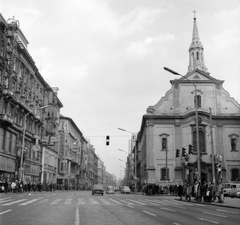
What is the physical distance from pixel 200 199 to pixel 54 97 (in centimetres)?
5587

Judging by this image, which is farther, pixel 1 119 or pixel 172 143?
pixel 172 143

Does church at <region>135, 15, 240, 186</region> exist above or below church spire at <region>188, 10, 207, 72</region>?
below

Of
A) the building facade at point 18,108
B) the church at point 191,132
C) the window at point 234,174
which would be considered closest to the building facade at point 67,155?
the building facade at point 18,108

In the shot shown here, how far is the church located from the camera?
55.7m

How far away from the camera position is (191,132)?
57469 mm

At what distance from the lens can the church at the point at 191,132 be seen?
55.7 m

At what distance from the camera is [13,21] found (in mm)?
50031

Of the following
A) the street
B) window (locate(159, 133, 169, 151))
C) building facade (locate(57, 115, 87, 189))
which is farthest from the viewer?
building facade (locate(57, 115, 87, 189))

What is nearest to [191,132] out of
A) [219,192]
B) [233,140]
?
[233,140]

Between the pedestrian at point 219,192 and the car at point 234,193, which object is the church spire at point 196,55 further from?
the pedestrian at point 219,192

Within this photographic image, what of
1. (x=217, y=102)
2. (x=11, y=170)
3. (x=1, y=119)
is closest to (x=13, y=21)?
(x=1, y=119)

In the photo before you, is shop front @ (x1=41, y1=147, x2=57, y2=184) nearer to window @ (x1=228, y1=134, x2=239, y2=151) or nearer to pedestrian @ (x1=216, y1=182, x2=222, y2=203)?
window @ (x1=228, y1=134, x2=239, y2=151)

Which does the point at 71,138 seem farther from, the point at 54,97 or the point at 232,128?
the point at 232,128

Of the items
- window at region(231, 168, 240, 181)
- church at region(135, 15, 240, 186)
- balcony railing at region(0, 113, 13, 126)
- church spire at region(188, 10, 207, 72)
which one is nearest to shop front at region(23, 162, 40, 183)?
balcony railing at region(0, 113, 13, 126)
